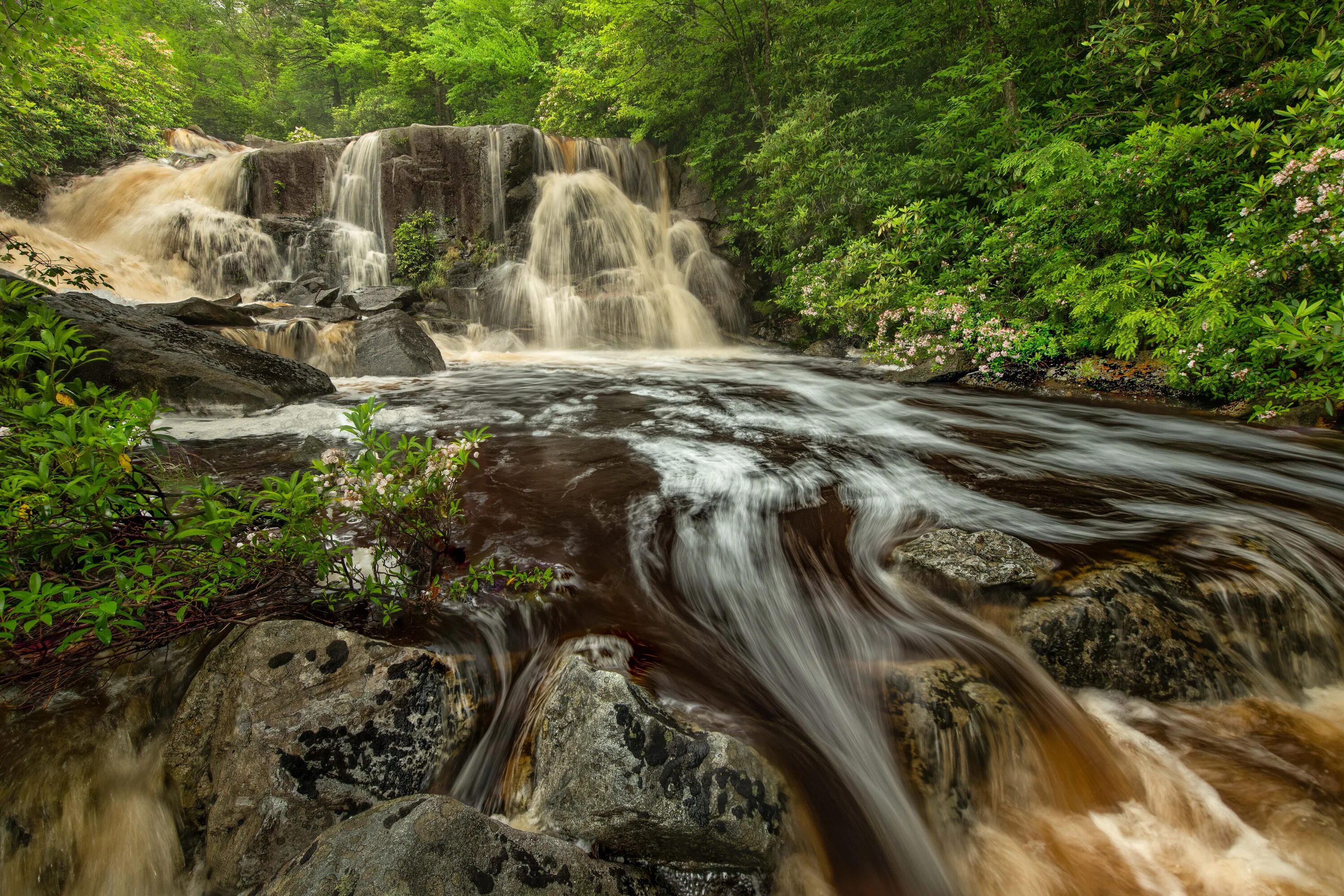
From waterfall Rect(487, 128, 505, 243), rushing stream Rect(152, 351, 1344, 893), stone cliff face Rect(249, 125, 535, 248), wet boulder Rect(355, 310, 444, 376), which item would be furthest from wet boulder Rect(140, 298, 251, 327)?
waterfall Rect(487, 128, 505, 243)

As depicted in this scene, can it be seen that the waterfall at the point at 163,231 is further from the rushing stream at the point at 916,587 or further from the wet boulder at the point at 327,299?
the rushing stream at the point at 916,587

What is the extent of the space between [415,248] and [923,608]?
1585 cm

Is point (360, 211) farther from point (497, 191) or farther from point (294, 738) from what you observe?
point (294, 738)

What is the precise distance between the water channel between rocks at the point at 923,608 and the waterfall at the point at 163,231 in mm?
10067

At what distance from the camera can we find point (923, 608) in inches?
123

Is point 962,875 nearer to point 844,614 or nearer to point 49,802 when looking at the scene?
point 844,614

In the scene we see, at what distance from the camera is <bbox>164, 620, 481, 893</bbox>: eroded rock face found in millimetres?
1930

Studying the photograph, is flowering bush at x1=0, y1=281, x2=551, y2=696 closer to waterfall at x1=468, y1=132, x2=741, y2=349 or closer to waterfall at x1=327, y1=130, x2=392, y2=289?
waterfall at x1=468, y1=132, x2=741, y2=349

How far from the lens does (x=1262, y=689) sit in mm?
2703

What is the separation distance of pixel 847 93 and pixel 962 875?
1472 cm

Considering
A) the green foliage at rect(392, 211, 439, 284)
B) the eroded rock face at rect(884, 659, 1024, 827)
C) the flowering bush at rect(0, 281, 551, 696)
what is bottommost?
the eroded rock face at rect(884, 659, 1024, 827)

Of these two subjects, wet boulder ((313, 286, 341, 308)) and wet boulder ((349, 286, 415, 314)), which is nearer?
wet boulder ((349, 286, 415, 314))

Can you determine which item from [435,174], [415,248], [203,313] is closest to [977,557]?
[203,313]

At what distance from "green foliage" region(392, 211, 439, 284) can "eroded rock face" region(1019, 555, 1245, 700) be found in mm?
15819
